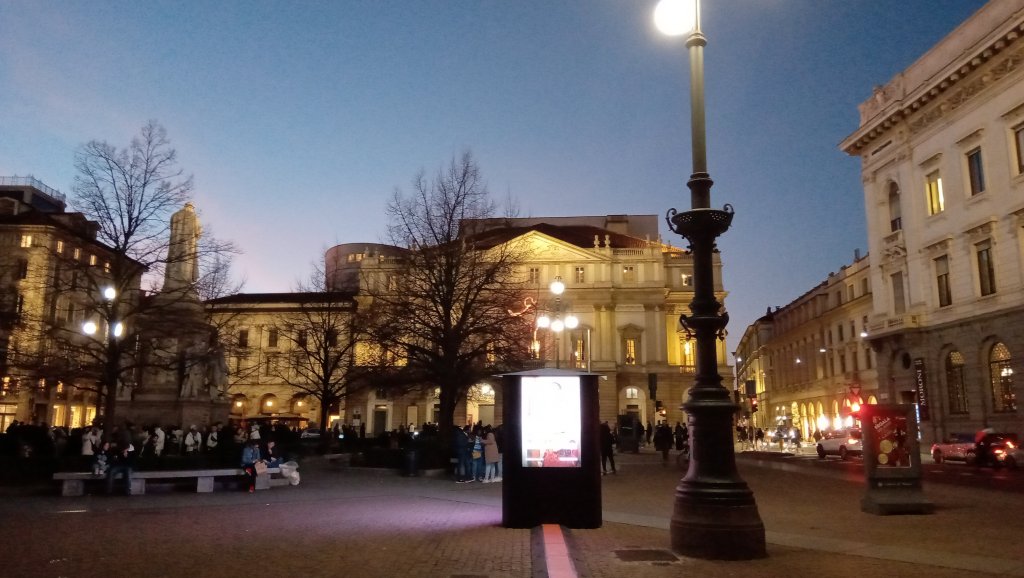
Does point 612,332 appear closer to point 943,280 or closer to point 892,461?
point 943,280

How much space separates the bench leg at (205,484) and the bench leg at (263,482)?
1.23 meters

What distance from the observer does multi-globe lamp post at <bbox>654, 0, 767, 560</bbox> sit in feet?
29.4

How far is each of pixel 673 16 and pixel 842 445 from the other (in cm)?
3477

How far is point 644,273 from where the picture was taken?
8225 centimetres

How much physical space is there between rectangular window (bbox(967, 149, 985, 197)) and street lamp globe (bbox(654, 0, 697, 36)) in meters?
33.2

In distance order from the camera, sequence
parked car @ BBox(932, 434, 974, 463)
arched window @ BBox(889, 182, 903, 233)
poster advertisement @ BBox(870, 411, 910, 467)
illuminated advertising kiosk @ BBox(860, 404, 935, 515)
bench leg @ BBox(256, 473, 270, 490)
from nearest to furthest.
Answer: illuminated advertising kiosk @ BBox(860, 404, 935, 515)
poster advertisement @ BBox(870, 411, 910, 467)
bench leg @ BBox(256, 473, 270, 490)
parked car @ BBox(932, 434, 974, 463)
arched window @ BBox(889, 182, 903, 233)

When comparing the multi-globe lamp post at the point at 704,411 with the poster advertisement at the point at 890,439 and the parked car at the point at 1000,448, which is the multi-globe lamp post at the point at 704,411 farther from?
the parked car at the point at 1000,448

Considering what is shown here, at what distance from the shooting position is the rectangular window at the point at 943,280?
38.8 m

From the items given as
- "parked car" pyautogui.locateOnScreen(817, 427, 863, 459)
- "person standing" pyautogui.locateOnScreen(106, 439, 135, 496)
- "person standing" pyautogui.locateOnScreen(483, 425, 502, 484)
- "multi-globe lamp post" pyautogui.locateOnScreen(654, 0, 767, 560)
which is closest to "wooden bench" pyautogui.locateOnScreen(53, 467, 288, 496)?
"person standing" pyautogui.locateOnScreen(106, 439, 135, 496)

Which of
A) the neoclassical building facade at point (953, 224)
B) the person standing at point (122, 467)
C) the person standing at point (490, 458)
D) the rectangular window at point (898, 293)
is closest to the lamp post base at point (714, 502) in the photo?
the person standing at point (490, 458)

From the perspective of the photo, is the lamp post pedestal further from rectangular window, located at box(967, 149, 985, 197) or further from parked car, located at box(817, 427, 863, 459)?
rectangular window, located at box(967, 149, 985, 197)

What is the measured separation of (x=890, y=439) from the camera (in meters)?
14.4

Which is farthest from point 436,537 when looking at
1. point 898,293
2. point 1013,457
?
point 898,293

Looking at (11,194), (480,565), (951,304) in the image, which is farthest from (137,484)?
(11,194)
